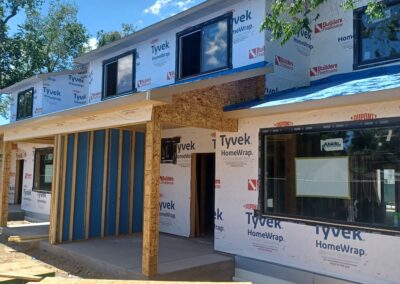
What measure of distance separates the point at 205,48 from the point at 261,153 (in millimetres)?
3968

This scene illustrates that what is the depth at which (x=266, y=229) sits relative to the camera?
7.60 meters

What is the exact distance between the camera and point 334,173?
6672 mm

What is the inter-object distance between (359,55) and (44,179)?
480 inches

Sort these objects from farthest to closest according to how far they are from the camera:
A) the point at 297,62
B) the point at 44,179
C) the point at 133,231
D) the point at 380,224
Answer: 1. the point at 44,179
2. the point at 133,231
3. the point at 297,62
4. the point at 380,224

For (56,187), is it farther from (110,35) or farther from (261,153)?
(110,35)

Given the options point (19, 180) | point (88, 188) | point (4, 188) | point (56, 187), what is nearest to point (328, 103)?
point (88, 188)

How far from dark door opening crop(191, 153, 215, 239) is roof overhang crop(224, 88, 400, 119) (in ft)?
10.7

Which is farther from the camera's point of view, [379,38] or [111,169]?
[111,169]

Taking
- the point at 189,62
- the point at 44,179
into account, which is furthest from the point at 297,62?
the point at 44,179

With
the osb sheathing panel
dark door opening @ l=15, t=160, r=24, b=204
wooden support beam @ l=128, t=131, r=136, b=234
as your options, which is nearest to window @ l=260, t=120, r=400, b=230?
the osb sheathing panel

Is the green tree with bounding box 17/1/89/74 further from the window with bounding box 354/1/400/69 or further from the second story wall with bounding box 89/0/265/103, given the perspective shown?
the window with bounding box 354/1/400/69

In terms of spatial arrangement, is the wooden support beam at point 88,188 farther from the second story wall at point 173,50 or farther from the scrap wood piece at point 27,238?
the second story wall at point 173,50

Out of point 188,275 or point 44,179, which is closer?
point 188,275

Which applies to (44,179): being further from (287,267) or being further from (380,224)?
(380,224)
